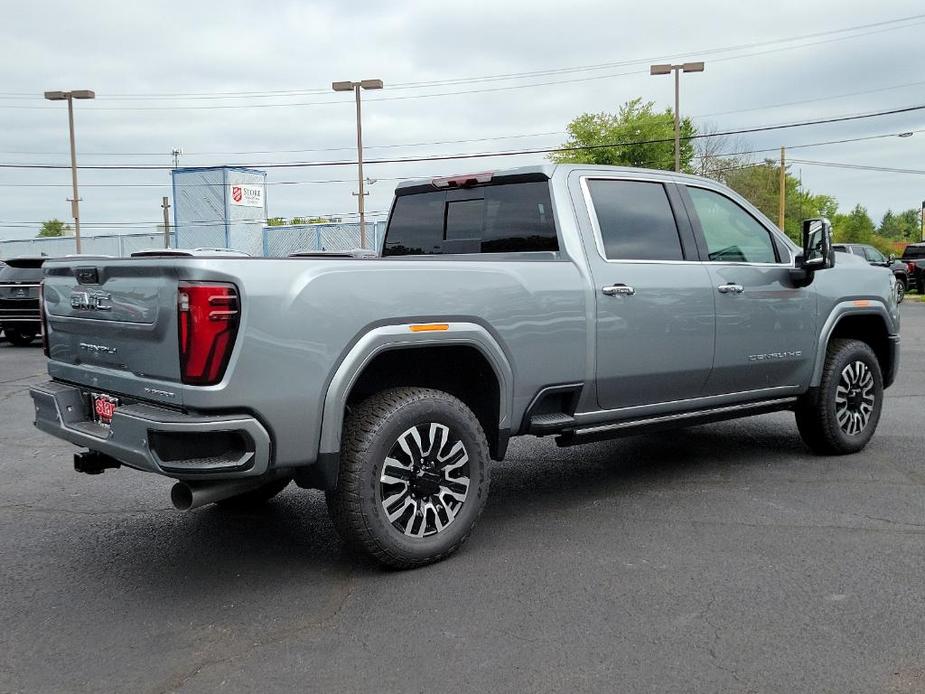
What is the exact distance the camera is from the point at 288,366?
3.56 metres

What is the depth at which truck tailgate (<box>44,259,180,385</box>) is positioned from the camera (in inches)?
139

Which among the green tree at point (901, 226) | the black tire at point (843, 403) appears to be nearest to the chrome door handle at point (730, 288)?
the black tire at point (843, 403)

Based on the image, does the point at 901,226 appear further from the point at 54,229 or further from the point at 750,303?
the point at 750,303

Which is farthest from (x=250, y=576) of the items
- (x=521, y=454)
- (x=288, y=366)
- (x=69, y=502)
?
(x=521, y=454)

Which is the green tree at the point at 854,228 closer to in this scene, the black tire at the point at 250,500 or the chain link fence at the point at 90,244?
the chain link fence at the point at 90,244

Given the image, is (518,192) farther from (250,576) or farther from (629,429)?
(250,576)

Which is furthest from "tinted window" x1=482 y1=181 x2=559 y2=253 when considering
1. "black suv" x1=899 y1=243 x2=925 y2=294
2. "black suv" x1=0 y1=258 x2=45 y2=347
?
"black suv" x1=899 y1=243 x2=925 y2=294

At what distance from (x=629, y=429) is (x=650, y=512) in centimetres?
49

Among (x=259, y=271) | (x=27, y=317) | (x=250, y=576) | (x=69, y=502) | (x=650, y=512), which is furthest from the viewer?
(x=27, y=317)

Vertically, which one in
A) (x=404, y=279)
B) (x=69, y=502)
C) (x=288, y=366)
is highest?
(x=404, y=279)

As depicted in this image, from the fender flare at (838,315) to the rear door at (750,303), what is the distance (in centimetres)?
8

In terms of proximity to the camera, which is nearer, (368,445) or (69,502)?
(368,445)

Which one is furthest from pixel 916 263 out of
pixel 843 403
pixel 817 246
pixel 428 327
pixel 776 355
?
pixel 428 327

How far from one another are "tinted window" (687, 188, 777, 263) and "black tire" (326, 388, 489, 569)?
2.26 metres
